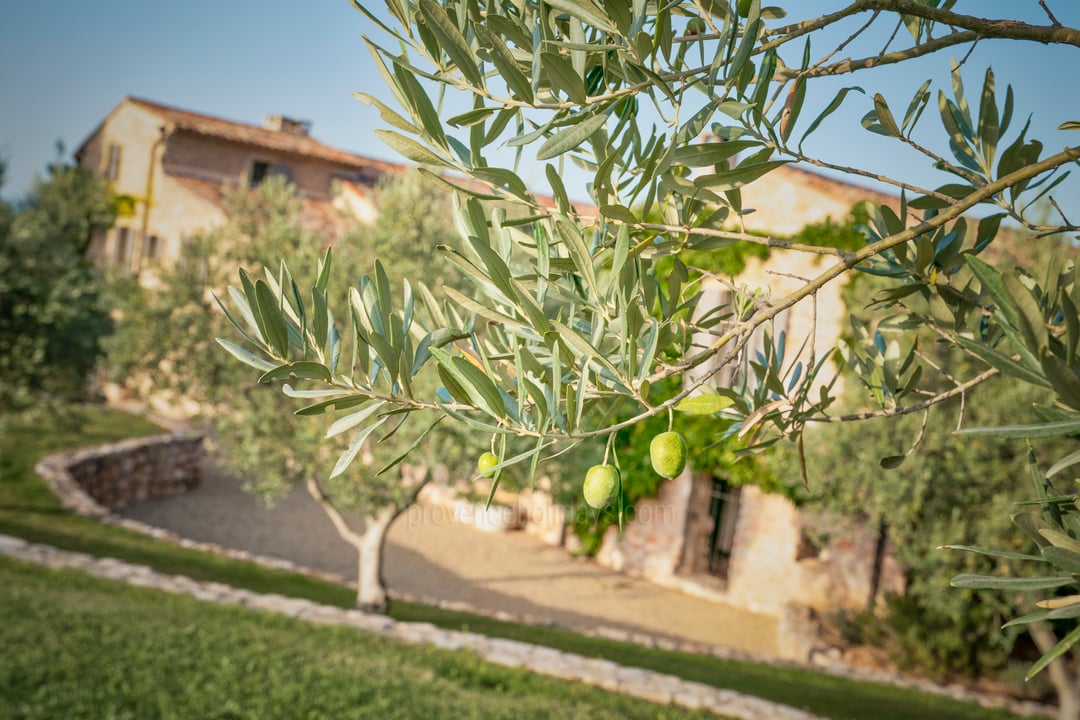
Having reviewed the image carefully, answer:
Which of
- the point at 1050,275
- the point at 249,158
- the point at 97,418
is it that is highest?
the point at 249,158

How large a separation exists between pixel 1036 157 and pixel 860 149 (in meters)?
0.51

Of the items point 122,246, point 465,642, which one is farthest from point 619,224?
point 122,246

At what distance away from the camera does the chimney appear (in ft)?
95.7

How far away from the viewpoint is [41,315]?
11484 mm

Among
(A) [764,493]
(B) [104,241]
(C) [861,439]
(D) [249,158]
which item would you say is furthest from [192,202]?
(C) [861,439]

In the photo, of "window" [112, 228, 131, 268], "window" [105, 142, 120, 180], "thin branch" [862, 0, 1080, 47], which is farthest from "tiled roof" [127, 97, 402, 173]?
"thin branch" [862, 0, 1080, 47]

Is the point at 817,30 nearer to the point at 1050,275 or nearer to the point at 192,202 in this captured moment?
the point at 1050,275

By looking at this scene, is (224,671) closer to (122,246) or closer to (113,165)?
(122,246)

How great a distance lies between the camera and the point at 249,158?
27.0 m

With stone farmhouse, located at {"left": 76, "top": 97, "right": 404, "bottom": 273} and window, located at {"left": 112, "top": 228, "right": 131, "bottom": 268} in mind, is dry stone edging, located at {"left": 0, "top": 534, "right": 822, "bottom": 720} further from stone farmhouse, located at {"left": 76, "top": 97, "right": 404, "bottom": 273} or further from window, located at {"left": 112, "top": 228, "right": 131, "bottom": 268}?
window, located at {"left": 112, "top": 228, "right": 131, "bottom": 268}

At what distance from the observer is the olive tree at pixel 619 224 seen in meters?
1.39

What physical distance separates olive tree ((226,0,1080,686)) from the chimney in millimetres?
29308

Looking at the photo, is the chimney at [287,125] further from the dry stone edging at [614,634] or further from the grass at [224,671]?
the grass at [224,671]

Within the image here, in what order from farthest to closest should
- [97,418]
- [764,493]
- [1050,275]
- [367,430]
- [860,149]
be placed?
[97,418] → [764,493] → [860,149] → [367,430] → [1050,275]
